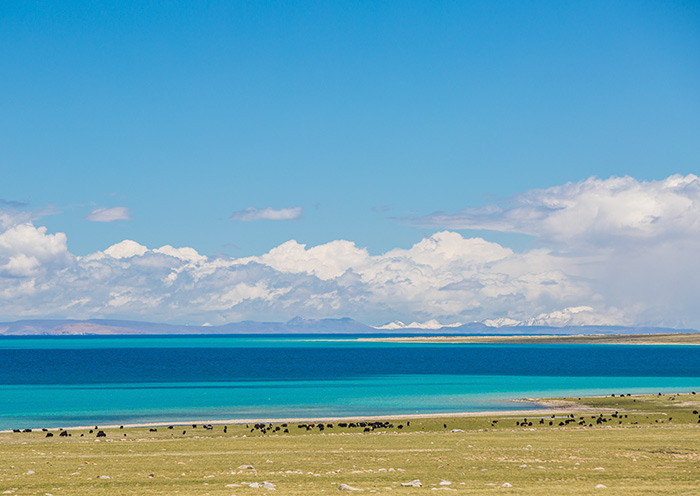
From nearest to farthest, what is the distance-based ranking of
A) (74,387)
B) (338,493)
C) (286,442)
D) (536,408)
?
(338,493) < (286,442) < (536,408) < (74,387)

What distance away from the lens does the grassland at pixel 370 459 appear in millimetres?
25922

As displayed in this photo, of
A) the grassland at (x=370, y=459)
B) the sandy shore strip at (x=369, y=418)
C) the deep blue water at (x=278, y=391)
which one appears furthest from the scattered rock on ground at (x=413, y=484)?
the deep blue water at (x=278, y=391)

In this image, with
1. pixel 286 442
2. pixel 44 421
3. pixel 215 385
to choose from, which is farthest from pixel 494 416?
pixel 215 385

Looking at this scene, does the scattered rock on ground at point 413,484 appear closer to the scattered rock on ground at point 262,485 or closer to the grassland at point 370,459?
the grassland at point 370,459

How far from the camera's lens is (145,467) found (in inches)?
1247

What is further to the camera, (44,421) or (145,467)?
(44,421)

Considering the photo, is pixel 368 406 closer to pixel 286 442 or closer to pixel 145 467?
pixel 286 442

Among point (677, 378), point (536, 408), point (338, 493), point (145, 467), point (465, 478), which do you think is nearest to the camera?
point (338, 493)

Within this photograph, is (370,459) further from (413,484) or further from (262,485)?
(262,485)

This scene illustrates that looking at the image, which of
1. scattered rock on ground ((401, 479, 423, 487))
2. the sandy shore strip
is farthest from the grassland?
the sandy shore strip

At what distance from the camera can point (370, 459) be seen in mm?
34281

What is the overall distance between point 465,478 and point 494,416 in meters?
37.1

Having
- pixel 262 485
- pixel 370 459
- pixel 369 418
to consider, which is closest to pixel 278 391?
pixel 369 418

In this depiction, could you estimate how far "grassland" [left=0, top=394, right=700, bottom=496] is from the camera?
85.0ft
